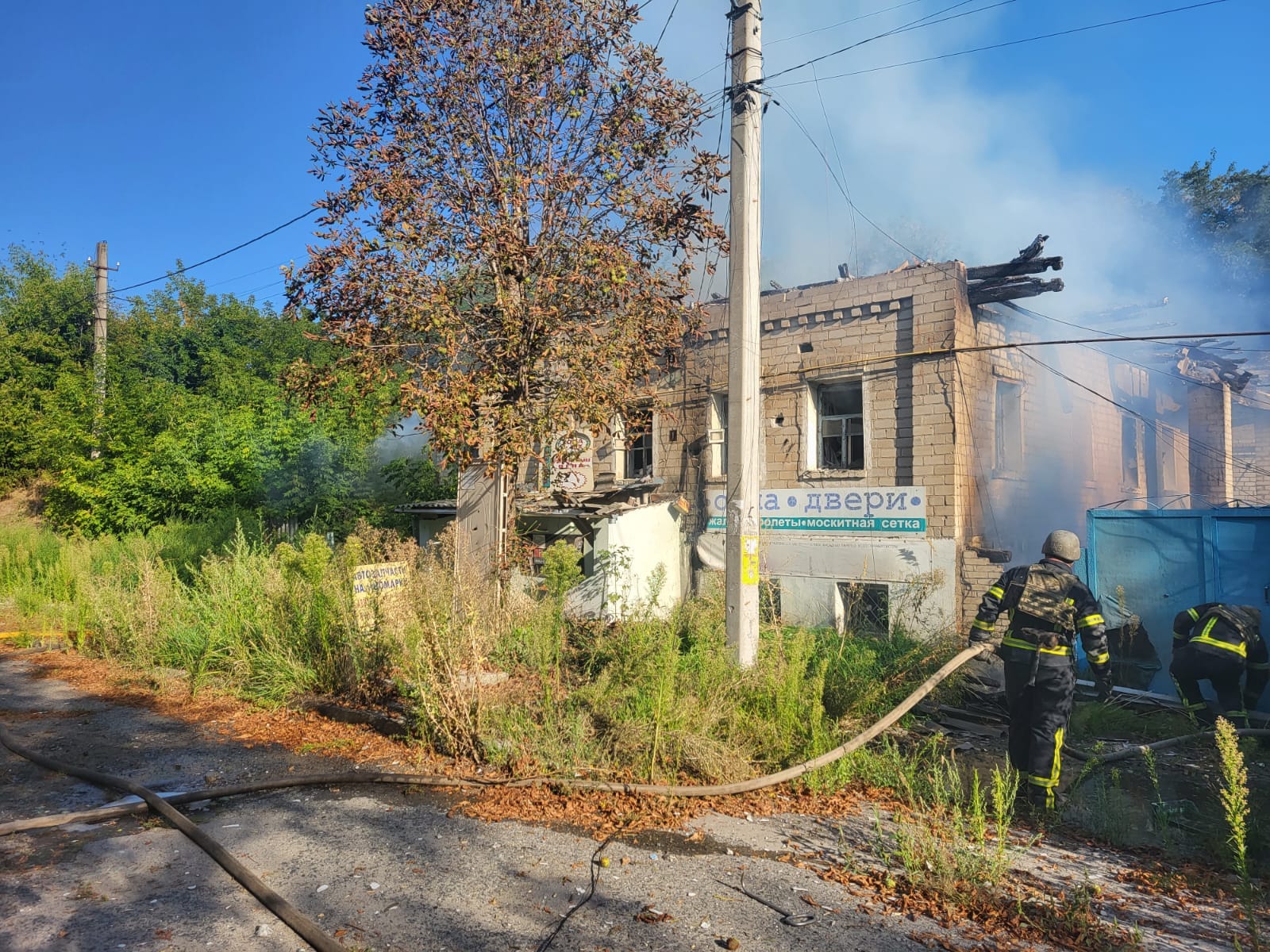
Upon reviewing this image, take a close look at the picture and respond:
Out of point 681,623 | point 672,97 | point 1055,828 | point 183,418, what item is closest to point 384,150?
point 672,97

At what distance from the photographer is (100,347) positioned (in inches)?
747

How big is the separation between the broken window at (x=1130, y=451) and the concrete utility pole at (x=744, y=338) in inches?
463

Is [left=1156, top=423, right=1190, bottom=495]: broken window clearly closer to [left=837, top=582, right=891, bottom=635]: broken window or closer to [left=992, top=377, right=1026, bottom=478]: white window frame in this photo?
[left=992, top=377, right=1026, bottom=478]: white window frame

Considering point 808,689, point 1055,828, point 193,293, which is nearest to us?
point 1055,828

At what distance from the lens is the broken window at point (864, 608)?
11625mm

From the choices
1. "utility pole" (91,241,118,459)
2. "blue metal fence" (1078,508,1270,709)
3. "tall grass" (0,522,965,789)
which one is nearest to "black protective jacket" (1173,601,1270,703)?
"blue metal fence" (1078,508,1270,709)

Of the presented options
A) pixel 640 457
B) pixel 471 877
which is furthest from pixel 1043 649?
pixel 640 457

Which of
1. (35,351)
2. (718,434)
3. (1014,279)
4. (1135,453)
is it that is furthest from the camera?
(35,351)

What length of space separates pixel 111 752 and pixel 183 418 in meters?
13.3

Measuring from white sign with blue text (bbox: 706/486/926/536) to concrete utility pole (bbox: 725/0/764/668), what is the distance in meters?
4.21

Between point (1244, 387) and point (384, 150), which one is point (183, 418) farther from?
point (1244, 387)

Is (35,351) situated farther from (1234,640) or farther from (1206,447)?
(1206,447)

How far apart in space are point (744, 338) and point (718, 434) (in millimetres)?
6234

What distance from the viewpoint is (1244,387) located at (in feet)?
63.1
